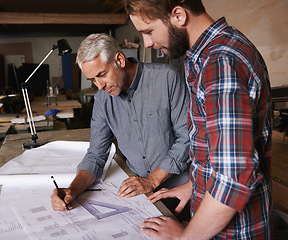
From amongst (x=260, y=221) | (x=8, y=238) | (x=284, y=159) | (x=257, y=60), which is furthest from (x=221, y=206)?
(x=284, y=159)

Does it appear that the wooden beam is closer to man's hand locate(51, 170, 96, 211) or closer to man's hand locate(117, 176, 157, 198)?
man's hand locate(51, 170, 96, 211)

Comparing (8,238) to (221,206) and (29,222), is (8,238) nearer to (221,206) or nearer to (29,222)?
(29,222)

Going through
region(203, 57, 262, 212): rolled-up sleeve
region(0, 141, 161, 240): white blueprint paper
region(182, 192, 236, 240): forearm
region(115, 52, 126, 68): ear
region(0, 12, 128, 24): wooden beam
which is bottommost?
region(0, 141, 161, 240): white blueprint paper

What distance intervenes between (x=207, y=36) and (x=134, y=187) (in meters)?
0.70

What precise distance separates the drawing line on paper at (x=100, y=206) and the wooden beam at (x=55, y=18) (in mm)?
6810

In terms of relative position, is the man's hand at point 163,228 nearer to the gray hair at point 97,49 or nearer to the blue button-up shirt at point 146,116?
the blue button-up shirt at point 146,116

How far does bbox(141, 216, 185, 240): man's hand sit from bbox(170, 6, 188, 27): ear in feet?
1.93

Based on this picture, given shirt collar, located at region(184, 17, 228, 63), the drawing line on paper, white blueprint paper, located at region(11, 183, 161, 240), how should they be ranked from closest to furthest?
shirt collar, located at region(184, 17, 228, 63) → white blueprint paper, located at region(11, 183, 161, 240) → the drawing line on paper

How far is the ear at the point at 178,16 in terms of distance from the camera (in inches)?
29.9

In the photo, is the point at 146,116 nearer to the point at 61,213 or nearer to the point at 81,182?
the point at 81,182

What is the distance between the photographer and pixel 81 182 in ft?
3.89

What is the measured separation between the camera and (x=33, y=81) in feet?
20.0

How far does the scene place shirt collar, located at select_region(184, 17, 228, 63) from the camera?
2.42 ft

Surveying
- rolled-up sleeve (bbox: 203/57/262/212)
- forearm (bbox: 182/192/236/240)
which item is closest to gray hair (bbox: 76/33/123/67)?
rolled-up sleeve (bbox: 203/57/262/212)
